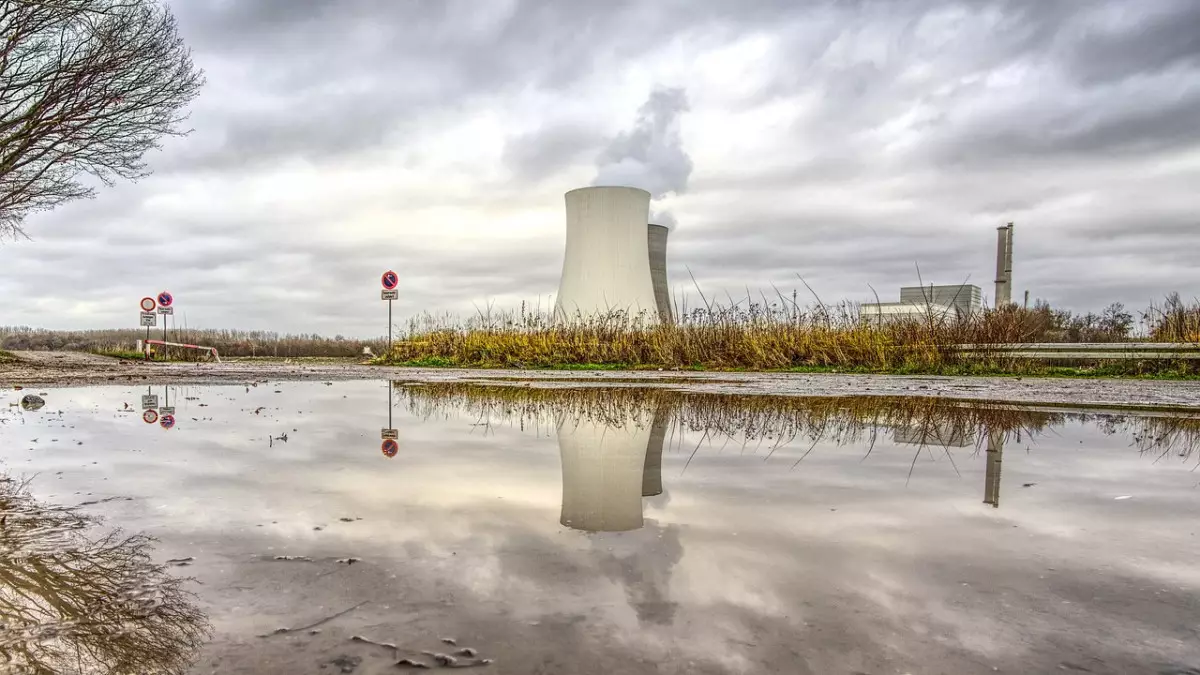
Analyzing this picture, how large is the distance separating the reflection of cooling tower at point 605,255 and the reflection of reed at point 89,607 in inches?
503

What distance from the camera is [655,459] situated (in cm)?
284

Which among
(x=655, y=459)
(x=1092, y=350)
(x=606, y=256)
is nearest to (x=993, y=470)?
(x=655, y=459)

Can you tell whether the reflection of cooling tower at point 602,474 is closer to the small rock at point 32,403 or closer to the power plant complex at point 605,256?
the small rock at point 32,403

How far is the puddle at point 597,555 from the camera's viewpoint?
1.11 metres

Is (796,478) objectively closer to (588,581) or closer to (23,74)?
(588,581)

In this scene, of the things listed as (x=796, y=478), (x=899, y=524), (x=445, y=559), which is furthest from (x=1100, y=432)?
(x=445, y=559)

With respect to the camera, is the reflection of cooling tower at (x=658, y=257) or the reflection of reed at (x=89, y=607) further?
the reflection of cooling tower at (x=658, y=257)

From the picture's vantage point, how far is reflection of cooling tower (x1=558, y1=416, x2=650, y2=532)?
1897 millimetres

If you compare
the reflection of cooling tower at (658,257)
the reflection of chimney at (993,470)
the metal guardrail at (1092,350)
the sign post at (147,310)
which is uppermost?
the reflection of cooling tower at (658,257)

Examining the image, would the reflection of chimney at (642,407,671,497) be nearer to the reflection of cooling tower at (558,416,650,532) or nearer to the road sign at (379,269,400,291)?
the reflection of cooling tower at (558,416,650,532)

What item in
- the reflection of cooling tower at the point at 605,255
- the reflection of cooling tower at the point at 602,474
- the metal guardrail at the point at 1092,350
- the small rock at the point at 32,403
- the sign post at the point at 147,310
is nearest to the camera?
the reflection of cooling tower at the point at 602,474

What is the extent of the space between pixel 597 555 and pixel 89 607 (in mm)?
949

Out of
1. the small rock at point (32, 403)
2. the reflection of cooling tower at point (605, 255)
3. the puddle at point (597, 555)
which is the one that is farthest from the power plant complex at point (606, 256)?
the puddle at point (597, 555)

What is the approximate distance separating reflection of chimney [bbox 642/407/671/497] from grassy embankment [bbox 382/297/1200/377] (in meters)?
7.27
